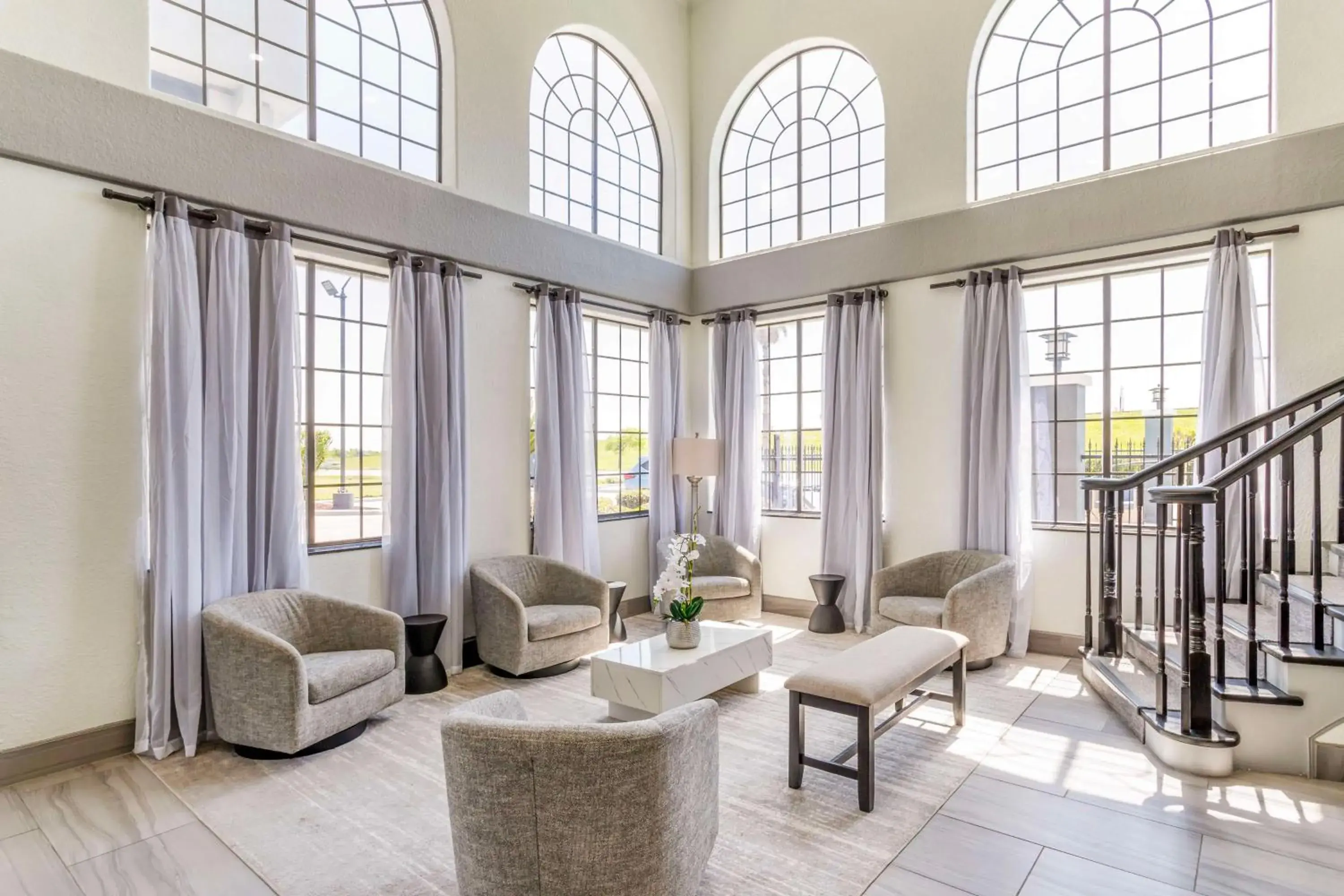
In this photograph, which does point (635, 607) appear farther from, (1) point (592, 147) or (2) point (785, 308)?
(1) point (592, 147)

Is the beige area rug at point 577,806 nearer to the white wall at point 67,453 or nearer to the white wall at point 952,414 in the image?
the white wall at point 67,453

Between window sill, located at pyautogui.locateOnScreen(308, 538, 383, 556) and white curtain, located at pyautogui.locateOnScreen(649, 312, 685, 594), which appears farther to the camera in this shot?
white curtain, located at pyautogui.locateOnScreen(649, 312, 685, 594)

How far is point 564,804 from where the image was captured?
2.03m

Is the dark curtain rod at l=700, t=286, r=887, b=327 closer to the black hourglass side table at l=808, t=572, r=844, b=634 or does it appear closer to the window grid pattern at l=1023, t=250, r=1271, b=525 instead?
the window grid pattern at l=1023, t=250, r=1271, b=525

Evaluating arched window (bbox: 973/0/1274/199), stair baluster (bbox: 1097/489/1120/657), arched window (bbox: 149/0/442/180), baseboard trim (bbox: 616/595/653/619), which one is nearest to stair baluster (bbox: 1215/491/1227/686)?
stair baluster (bbox: 1097/489/1120/657)

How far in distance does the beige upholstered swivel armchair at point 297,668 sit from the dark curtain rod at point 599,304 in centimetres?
267

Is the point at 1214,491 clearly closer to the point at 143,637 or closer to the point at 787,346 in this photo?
the point at 787,346

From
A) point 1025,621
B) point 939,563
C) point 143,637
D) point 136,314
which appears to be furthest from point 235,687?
point 1025,621

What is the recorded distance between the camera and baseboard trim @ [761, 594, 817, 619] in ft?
21.5

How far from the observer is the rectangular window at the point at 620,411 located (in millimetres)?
6480

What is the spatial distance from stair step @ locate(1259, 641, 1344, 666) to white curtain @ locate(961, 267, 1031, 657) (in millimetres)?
1958

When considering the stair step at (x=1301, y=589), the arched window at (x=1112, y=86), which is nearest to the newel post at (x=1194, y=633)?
the stair step at (x=1301, y=589)

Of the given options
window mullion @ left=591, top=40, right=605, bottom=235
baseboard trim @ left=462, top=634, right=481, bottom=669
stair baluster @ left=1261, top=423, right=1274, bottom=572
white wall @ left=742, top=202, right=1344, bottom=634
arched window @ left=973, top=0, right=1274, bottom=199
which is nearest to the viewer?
stair baluster @ left=1261, top=423, right=1274, bottom=572

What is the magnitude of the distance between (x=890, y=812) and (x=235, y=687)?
3.10 metres
